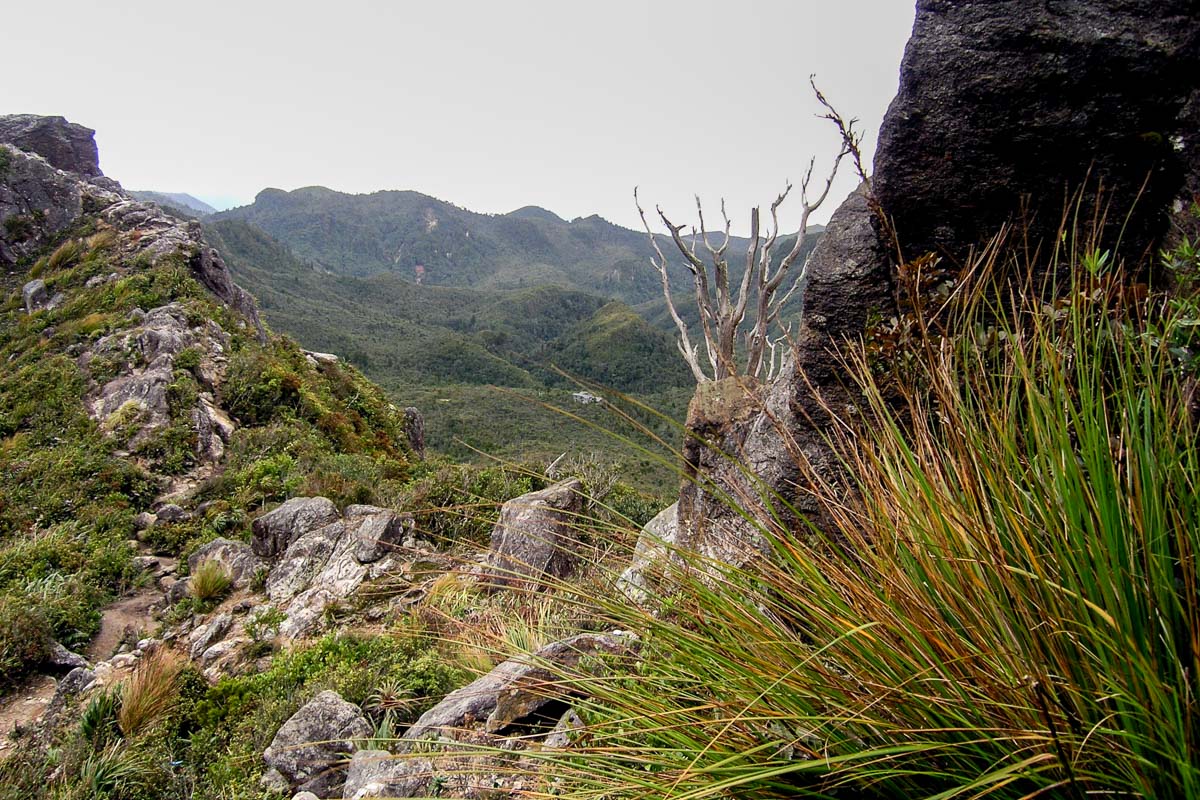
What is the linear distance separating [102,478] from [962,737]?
10220mm

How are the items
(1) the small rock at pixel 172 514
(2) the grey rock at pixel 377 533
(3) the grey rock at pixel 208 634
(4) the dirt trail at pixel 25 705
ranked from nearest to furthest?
1. (4) the dirt trail at pixel 25 705
2. (3) the grey rock at pixel 208 634
3. (2) the grey rock at pixel 377 533
4. (1) the small rock at pixel 172 514

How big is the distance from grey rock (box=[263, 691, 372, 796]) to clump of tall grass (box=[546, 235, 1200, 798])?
2.60m

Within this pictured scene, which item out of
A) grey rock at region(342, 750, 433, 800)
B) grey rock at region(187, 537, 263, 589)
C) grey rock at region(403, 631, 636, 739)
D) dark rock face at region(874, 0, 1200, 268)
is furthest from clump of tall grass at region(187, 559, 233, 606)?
dark rock face at region(874, 0, 1200, 268)

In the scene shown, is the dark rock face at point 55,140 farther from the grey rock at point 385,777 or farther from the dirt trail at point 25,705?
the grey rock at point 385,777

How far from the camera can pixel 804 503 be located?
8.91 feet

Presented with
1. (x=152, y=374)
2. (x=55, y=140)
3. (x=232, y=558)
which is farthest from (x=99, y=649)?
(x=55, y=140)

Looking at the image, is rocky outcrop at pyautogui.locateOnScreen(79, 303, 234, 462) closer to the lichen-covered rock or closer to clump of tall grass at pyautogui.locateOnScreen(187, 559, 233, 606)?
clump of tall grass at pyautogui.locateOnScreen(187, 559, 233, 606)

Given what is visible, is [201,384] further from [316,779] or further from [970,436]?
[970,436]

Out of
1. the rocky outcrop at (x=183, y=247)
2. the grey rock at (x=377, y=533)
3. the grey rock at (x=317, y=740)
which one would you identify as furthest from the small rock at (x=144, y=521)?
the rocky outcrop at (x=183, y=247)

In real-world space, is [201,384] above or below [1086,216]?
below

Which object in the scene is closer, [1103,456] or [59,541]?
[1103,456]

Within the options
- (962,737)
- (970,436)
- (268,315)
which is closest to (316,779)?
(962,737)

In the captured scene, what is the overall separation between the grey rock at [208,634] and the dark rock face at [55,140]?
2387cm

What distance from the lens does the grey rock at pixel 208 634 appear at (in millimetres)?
5434
